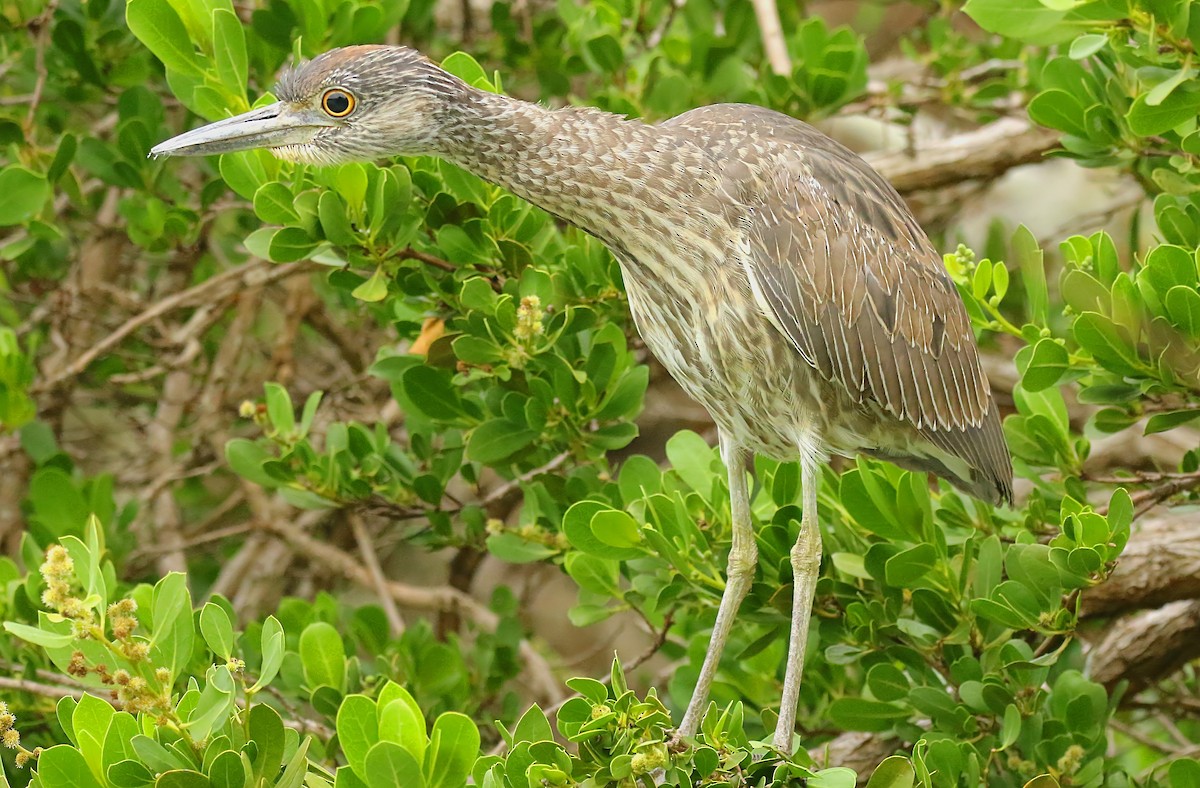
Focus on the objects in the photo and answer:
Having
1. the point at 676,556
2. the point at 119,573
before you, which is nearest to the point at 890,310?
the point at 676,556

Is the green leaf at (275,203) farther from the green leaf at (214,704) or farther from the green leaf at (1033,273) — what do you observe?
the green leaf at (1033,273)

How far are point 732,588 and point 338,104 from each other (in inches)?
45.9

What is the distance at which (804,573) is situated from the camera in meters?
2.40

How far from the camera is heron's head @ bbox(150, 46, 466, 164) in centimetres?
230

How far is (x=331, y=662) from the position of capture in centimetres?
242

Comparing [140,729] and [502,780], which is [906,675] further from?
[140,729]


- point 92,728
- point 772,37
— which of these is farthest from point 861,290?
point 92,728

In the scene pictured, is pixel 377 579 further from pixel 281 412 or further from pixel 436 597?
pixel 281 412

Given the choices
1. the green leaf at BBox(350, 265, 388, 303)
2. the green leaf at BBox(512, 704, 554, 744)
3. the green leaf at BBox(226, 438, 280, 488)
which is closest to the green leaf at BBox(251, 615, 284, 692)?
the green leaf at BBox(512, 704, 554, 744)

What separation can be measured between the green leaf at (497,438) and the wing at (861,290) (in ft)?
1.83

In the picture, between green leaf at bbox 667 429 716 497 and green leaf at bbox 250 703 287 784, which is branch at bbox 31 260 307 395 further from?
green leaf at bbox 250 703 287 784

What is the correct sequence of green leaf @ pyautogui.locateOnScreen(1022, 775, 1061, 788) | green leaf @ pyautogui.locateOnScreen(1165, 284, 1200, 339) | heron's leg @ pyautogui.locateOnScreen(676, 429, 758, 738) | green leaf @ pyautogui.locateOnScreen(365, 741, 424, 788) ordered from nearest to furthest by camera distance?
green leaf @ pyautogui.locateOnScreen(365, 741, 424, 788) < green leaf @ pyautogui.locateOnScreen(1022, 775, 1061, 788) < green leaf @ pyautogui.locateOnScreen(1165, 284, 1200, 339) < heron's leg @ pyautogui.locateOnScreen(676, 429, 758, 738)

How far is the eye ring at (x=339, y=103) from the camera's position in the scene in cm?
232

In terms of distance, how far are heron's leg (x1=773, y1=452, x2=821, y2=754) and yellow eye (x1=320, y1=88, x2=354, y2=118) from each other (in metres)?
1.05
